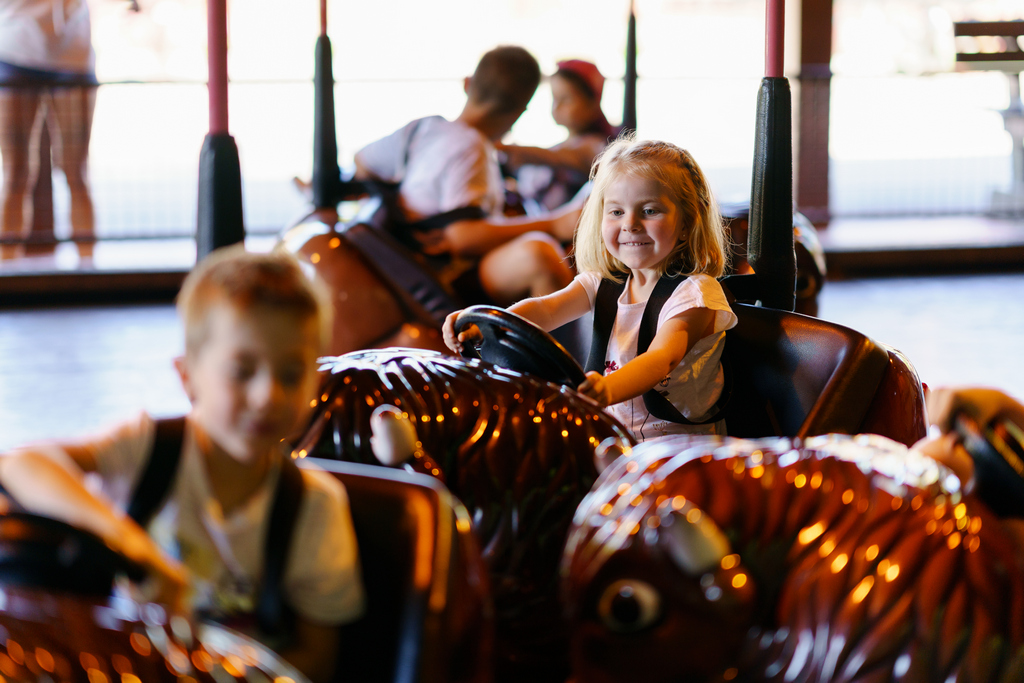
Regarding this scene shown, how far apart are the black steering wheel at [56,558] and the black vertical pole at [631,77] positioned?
1913 mm

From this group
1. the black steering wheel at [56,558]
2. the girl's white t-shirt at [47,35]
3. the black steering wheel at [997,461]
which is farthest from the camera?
the girl's white t-shirt at [47,35]

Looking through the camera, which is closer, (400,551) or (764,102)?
(400,551)

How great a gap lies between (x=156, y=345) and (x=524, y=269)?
1375 millimetres

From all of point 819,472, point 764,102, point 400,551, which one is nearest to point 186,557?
point 400,551

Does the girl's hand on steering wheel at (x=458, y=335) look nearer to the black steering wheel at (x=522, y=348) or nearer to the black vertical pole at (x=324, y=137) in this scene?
the black steering wheel at (x=522, y=348)

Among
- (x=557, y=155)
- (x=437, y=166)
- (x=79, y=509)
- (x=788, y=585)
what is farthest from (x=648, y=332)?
(x=557, y=155)

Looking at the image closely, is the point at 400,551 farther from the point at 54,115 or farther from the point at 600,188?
the point at 54,115

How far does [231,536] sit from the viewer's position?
22.0 inches

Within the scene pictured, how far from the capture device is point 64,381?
239 centimetres

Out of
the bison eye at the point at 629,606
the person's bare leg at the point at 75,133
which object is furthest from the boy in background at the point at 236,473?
the person's bare leg at the point at 75,133

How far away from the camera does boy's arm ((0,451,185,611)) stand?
0.49m

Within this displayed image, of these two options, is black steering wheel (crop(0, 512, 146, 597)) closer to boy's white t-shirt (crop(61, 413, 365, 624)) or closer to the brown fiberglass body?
boy's white t-shirt (crop(61, 413, 365, 624))

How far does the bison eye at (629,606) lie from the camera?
0.54 m

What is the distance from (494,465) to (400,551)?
0.23 metres
